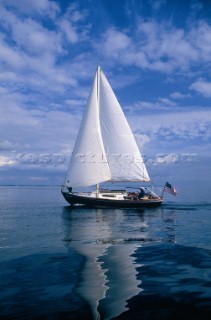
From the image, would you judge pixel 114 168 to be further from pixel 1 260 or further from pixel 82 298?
pixel 82 298

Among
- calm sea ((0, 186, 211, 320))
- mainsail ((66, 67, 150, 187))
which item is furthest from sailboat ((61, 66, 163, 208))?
calm sea ((0, 186, 211, 320))

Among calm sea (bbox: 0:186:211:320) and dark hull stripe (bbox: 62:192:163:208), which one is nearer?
calm sea (bbox: 0:186:211:320)

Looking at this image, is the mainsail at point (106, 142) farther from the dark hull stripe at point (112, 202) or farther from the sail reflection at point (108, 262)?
the sail reflection at point (108, 262)

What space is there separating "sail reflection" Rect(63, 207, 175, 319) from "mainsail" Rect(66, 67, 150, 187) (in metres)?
21.4

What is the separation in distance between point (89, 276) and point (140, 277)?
242 cm

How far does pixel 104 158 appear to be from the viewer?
2119 inches

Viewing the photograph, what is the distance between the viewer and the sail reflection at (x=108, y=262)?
11.3 meters

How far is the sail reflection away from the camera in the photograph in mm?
11294

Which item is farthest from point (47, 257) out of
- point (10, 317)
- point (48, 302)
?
point (10, 317)

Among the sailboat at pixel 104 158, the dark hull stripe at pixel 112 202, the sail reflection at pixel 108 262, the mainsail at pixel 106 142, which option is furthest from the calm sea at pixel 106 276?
the mainsail at pixel 106 142

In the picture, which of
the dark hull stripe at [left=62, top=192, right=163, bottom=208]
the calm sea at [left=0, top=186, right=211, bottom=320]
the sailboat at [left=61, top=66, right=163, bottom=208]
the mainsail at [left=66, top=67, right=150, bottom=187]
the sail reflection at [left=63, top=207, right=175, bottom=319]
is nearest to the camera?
the calm sea at [left=0, top=186, right=211, bottom=320]

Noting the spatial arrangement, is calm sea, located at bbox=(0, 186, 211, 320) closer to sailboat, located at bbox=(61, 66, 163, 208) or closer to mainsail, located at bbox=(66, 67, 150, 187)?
sailboat, located at bbox=(61, 66, 163, 208)

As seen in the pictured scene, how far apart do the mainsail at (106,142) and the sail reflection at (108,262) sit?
2135 cm

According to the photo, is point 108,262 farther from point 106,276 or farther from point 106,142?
point 106,142
